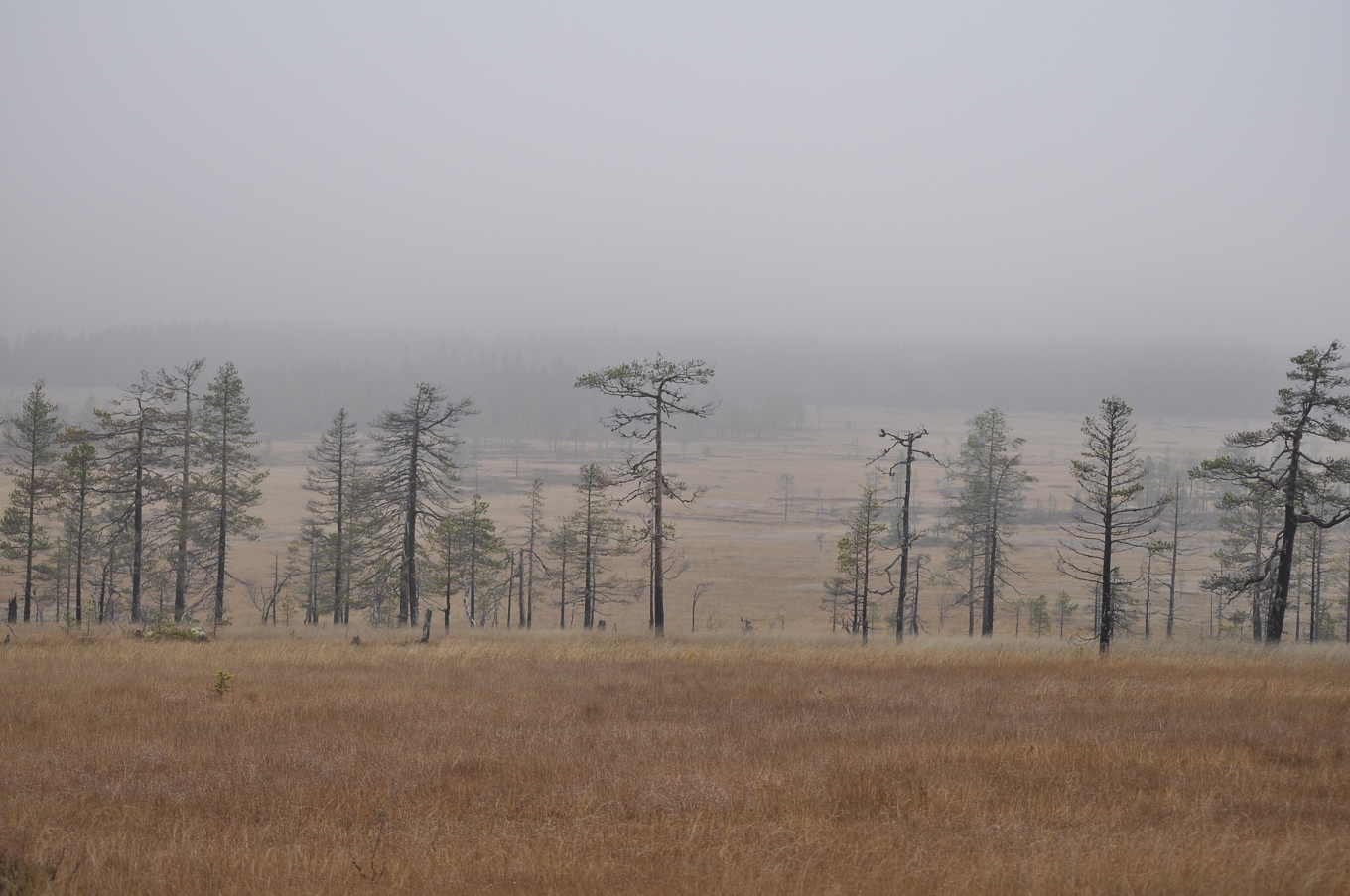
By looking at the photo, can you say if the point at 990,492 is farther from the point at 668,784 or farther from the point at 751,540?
the point at 751,540

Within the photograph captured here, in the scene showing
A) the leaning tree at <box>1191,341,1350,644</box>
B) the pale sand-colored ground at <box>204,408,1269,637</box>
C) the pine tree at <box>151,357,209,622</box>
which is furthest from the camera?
the pale sand-colored ground at <box>204,408,1269,637</box>

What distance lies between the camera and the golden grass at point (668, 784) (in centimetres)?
575

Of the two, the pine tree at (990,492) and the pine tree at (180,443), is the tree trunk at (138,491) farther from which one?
the pine tree at (990,492)

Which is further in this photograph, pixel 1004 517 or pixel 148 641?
pixel 1004 517

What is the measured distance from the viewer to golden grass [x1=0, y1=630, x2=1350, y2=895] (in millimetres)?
5746

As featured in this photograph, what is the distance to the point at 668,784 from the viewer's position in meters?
7.94

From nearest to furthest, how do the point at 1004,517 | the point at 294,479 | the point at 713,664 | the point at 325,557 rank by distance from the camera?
the point at 713,664 < the point at 1004,517 < the point at 325,557 < the point at 294,479

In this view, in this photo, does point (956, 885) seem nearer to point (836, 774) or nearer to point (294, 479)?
point (836, 774)

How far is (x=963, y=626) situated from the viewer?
75562 millimetres

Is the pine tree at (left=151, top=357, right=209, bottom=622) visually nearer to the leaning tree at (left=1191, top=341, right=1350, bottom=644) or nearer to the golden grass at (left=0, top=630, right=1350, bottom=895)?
the golden grass at (left=0, top=630, right=1350, bottom=895)

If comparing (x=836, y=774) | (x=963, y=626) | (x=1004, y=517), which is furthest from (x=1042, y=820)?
(x=963, y=626)

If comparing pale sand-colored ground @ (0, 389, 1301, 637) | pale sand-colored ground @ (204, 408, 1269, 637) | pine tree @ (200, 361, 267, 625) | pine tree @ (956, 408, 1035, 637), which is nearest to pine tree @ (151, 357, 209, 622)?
pine tree @ (200, 361, 267, 625)

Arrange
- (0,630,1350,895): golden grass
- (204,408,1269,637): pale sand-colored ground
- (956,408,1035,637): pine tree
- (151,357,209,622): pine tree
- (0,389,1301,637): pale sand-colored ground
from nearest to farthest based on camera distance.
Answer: (0,630,1350,895): golden grass, (151,357,209,622): pine tree, (956,408,1035,637): pine tree, (0,389,1301,637): pale sand-colored ground, (204,408,1269,637): pale sand-colored ground

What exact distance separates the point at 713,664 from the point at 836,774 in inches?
374
